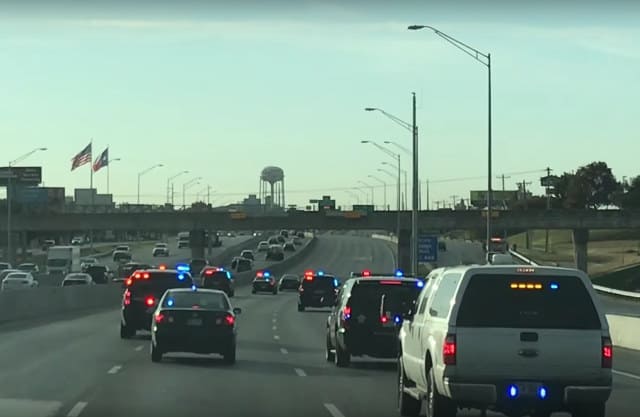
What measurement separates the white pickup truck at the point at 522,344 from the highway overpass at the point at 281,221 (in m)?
85.7

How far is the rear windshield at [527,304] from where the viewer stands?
13.8m

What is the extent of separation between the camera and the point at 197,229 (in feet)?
348

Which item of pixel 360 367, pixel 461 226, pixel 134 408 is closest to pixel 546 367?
Result: pixel 134 408

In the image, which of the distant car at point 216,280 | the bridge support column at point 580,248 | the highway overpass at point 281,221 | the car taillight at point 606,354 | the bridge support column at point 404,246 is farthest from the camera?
the highway overpass at point 281,221

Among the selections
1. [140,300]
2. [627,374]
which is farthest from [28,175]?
[627,374]

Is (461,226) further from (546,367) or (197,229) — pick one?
(546,367)

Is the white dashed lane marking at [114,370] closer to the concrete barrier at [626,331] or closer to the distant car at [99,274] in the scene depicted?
the concrete barrier at [626,331]

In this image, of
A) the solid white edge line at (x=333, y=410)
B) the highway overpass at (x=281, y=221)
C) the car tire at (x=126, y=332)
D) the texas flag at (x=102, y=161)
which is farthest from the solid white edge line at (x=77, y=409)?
the texas flag at (x=102, y=161)

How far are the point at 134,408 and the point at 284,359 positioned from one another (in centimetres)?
1021

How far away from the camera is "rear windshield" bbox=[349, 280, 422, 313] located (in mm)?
24703

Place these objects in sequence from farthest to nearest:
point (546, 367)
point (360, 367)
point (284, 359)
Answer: point (284, 359), point (360, 367), point (546, 367)

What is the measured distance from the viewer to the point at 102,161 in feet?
371

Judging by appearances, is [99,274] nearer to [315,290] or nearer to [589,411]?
[315,290]

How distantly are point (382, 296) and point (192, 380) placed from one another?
492 centimetres
